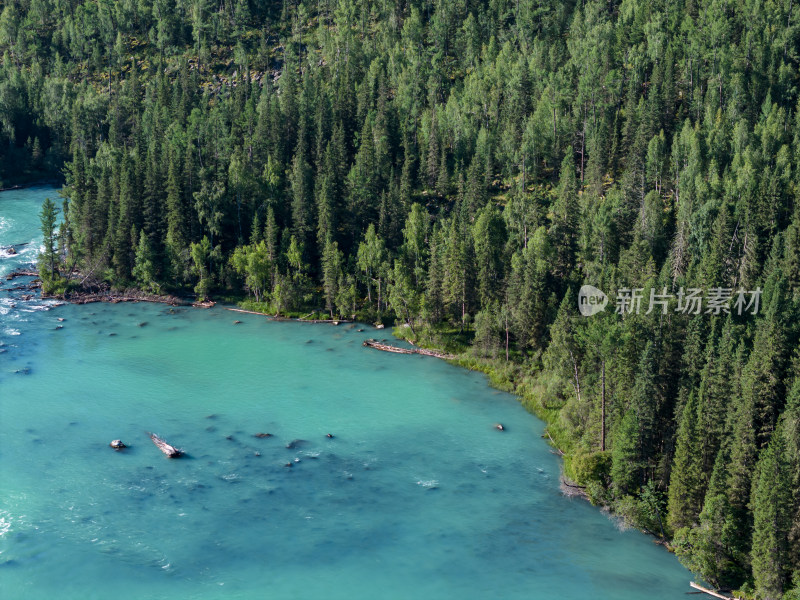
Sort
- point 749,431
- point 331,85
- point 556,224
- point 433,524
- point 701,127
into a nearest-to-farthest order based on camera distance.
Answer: point 749,431 < point 433,524 < point 556,224 < point 701,127 < point 331,85

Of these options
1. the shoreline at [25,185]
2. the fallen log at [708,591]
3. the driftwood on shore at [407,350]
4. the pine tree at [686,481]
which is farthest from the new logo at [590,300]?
the shoreline at [25,185]

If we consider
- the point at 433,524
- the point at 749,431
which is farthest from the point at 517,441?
the point at 749,431

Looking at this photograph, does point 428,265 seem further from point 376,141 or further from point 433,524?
point 433,524

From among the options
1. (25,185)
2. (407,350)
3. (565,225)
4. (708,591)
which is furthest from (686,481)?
(25,185)

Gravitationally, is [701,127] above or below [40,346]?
above

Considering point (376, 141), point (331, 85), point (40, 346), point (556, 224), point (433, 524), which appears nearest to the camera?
point (433, 524)

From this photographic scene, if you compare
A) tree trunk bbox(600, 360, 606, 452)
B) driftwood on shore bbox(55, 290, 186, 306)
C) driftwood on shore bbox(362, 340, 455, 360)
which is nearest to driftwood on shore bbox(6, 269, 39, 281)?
driftwood on shore bbox(55, 290, 186, 306)

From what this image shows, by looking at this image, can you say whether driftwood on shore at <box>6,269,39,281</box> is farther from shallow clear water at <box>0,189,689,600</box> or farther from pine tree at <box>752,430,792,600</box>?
pine tree at <box>752,430,792,600</box>
